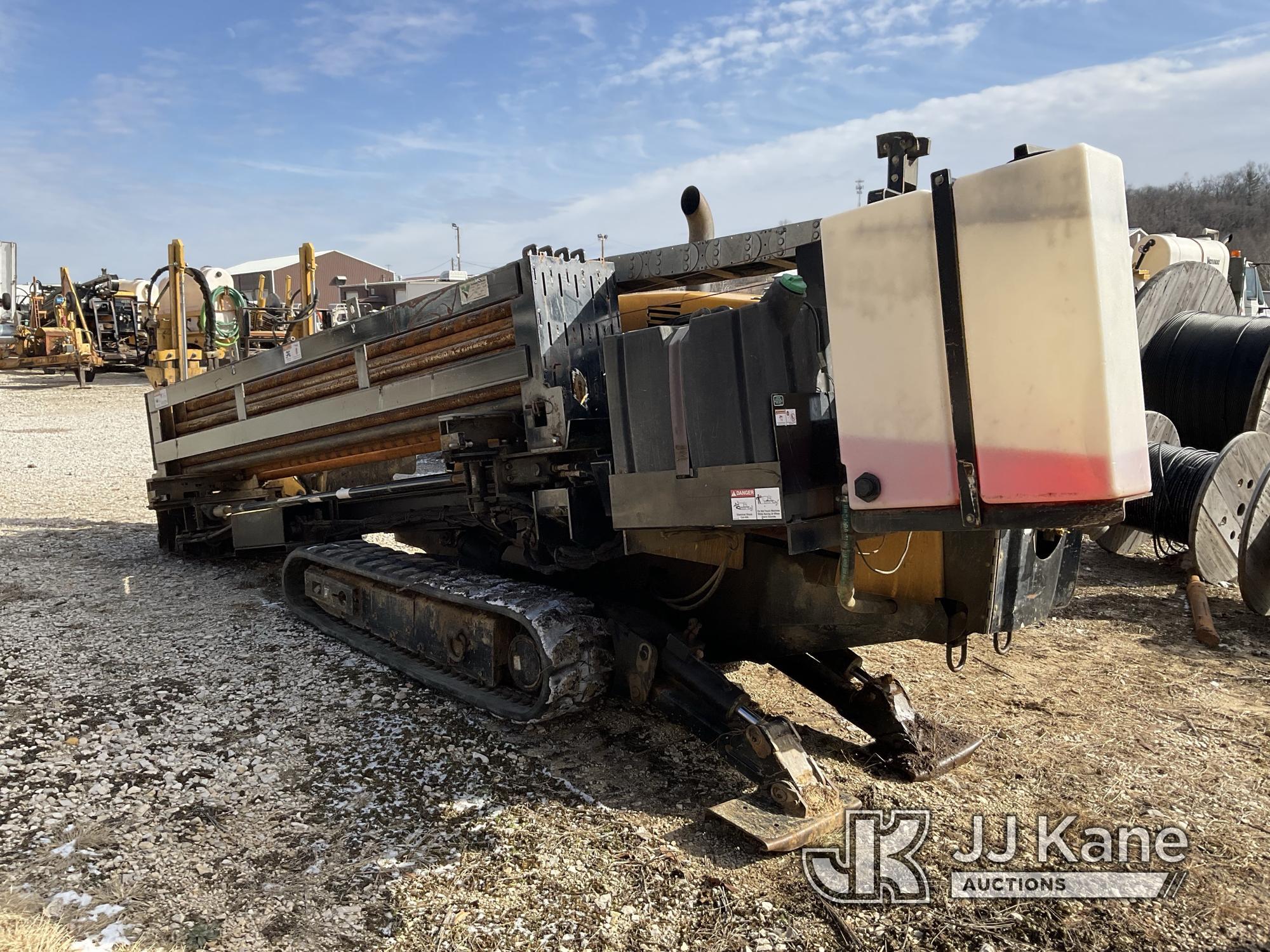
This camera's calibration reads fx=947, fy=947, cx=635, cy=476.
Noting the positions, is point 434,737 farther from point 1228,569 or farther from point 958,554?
point 1228,569

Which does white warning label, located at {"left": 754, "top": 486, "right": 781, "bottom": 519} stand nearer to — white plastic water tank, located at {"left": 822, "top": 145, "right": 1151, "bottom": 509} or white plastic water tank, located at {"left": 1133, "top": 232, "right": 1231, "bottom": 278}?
white plastic water tank, located at {"left": 822, "top": 145, "right": 1151, "bottom": 509}

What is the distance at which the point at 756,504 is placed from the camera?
3.13m

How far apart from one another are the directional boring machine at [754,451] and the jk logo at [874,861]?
117mm

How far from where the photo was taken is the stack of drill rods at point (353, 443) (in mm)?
4477

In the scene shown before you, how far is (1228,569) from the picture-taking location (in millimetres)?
6832

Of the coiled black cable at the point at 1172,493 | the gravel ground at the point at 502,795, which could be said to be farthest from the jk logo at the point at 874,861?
the coiled black cable at the point at 1172,493

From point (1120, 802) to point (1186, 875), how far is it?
1.67 ft

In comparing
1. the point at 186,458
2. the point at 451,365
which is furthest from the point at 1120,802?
the point at 186,458

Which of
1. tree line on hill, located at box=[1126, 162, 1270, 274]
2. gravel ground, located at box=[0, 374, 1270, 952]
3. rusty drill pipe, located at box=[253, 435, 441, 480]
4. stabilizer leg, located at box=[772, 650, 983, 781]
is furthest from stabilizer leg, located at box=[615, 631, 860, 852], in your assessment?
tree line on hill, located at box=[1126, 162, 1270, 274]

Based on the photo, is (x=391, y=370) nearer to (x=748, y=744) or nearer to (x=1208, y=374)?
(x=748, y=744)

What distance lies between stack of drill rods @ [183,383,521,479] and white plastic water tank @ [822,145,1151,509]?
6.23ft

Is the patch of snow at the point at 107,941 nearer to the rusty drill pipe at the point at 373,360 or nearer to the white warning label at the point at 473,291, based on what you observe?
the rusty drill pipe at the point at 373,360

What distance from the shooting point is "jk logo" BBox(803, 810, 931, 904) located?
298 centimetres

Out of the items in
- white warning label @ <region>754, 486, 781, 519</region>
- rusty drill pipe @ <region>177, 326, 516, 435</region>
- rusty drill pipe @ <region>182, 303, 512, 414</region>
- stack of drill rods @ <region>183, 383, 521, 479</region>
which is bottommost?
white warning label @ <region>754, 486, 781, 519</region>
